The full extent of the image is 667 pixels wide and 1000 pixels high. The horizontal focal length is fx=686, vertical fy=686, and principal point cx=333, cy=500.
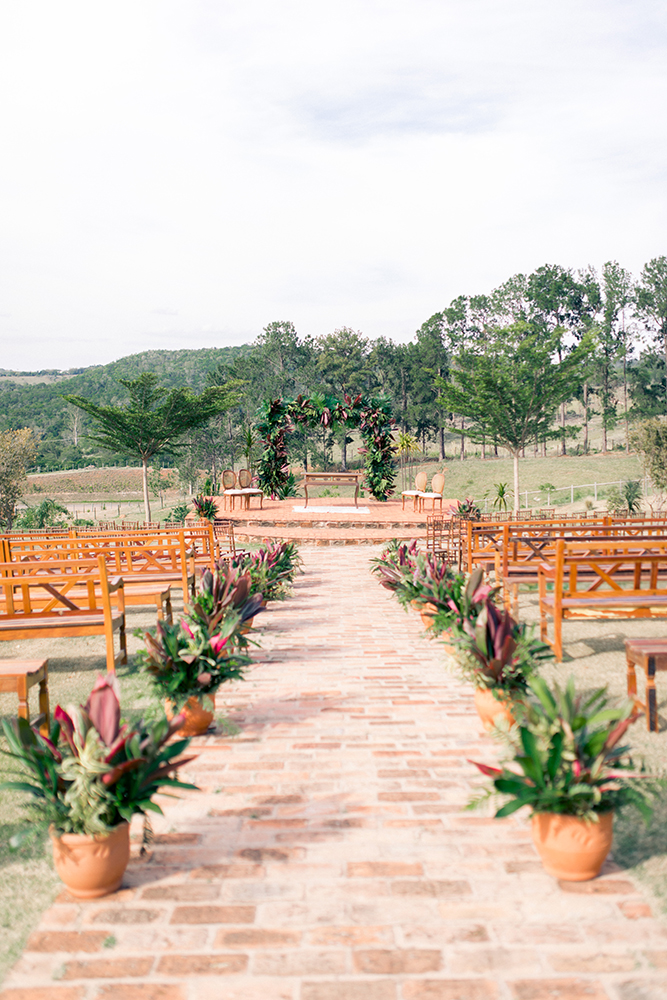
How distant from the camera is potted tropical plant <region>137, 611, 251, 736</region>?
4430 mm

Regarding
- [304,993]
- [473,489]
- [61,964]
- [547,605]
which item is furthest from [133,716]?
[473,489]

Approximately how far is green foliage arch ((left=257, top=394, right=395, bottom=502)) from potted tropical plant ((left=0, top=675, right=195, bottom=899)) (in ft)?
56.4

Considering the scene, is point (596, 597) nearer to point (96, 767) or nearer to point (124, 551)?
point (96, 767)

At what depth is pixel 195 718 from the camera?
4.40m

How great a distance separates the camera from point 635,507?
66.5ft

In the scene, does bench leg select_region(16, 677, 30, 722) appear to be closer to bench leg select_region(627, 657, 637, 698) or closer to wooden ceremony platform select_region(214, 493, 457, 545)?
bench leg select_region(627, 657, 637, 698)

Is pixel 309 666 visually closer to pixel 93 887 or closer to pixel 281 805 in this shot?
pixel 281 805

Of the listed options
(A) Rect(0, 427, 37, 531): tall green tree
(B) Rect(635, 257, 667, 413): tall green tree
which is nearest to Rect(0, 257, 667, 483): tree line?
(B) Rect(635, 257, 667, 413): tall green tree

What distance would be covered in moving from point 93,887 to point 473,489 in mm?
41030

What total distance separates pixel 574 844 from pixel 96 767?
6.37ft

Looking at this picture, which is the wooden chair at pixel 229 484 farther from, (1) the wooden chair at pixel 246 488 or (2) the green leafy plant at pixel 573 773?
(2) the green leafy plant at pixel 573 773

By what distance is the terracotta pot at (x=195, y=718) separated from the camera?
14.4 feet

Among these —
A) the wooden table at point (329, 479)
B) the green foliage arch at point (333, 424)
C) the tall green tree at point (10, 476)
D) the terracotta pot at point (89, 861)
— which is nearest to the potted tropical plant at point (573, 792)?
the terracotta pot at point (89, 861)

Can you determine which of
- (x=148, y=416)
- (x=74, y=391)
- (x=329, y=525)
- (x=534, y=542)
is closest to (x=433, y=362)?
(x=148, y=416)
